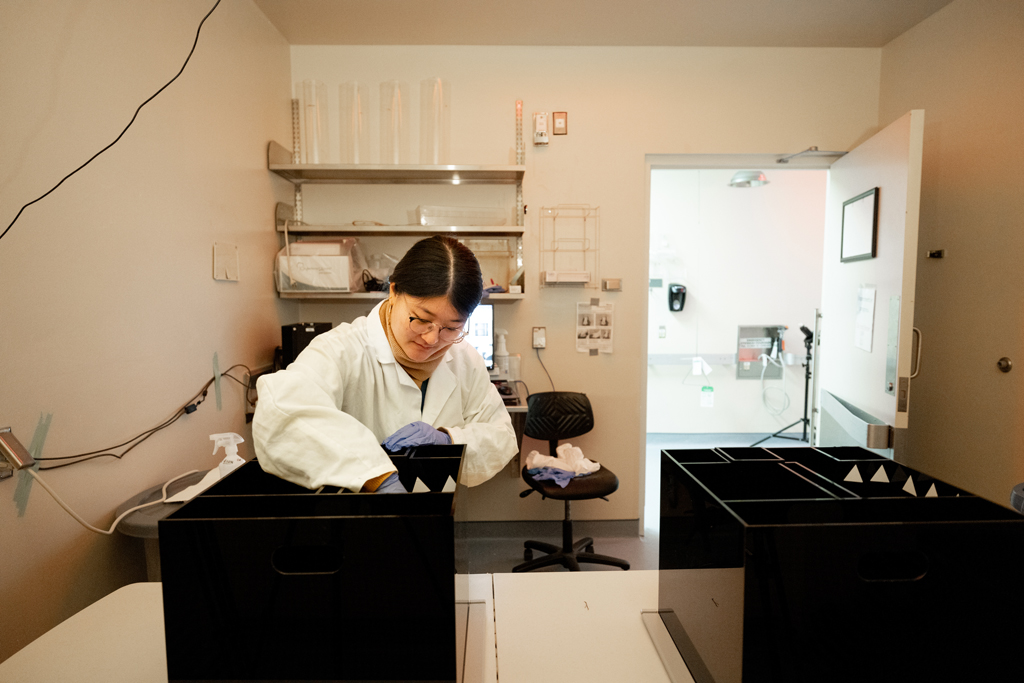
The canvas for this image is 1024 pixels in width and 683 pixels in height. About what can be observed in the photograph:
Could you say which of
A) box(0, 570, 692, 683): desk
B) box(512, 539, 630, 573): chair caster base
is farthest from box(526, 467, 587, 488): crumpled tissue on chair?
box(0, 570, 692, 683): desk

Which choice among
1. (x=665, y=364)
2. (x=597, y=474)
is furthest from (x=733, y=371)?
(x=597, y=474)

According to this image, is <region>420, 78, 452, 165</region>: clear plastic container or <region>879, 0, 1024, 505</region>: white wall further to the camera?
<region>420, 78, 452, 165</region>: clear plastic container

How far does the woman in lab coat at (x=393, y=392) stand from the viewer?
85cm

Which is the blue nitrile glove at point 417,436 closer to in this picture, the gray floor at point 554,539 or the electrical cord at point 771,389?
the gray floor at point 554,539

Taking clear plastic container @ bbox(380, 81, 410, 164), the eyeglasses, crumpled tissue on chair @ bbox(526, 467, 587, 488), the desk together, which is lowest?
crumpled tissue on chair @ bbox(526, 467, 587, 488)

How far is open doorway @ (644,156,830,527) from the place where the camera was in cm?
430

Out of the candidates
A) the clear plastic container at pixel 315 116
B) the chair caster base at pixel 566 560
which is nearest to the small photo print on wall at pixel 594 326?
the chair caster base at pixel 566 560

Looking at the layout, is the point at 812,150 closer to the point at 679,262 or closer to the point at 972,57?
the point at 972,57

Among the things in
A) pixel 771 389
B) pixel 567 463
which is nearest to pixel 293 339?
pixel 567 463

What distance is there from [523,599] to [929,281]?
260 centimetres

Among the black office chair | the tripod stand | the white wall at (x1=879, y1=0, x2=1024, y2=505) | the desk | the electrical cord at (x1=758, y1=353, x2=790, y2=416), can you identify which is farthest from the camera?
the electrical cord at (x1=758, y1=353, x2=790, y2=416)

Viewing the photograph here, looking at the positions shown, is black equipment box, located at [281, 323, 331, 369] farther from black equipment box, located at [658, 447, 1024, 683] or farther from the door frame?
black equipment box, located at [658, 447, 1024, 683]

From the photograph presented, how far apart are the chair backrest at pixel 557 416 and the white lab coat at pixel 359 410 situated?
1322 mm

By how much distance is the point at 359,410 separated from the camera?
126cm
